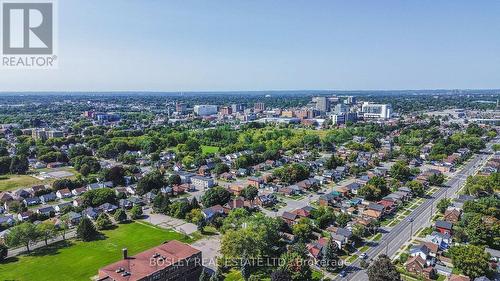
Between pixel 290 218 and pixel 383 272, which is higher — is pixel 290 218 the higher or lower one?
the lower one

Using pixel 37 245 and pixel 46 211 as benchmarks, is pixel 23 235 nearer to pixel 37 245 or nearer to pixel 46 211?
pixel 37 245

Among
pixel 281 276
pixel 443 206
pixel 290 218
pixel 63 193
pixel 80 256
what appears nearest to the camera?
pixel 281 276

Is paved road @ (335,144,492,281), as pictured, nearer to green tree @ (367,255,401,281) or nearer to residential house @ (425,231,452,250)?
residential house @ (425,231,452,250)

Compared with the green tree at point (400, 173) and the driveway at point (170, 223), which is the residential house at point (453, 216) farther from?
the driveway at point (170, 223)

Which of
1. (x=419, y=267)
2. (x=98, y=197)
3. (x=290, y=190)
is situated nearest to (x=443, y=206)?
(x=419, y=267)

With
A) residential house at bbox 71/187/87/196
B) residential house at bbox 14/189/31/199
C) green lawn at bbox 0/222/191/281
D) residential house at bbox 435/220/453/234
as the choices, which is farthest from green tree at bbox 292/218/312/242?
residential house at bbox 14/189/31/199
